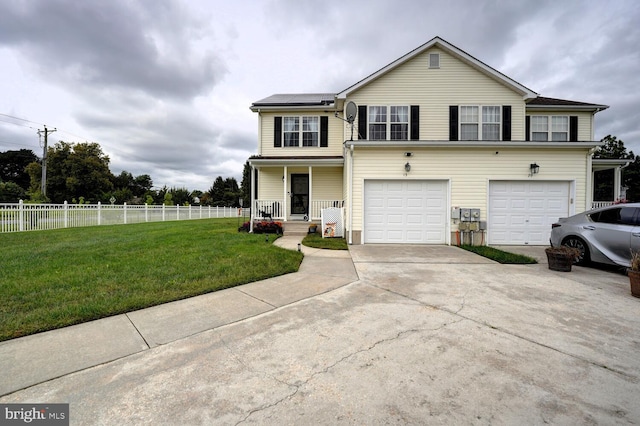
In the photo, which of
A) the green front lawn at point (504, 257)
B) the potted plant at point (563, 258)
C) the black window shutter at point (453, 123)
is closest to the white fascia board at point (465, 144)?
the black window shutter at point (453, 123)

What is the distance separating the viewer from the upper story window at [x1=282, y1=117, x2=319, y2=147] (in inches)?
539

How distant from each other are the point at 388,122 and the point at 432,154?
10.3ft

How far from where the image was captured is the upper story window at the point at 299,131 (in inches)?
539

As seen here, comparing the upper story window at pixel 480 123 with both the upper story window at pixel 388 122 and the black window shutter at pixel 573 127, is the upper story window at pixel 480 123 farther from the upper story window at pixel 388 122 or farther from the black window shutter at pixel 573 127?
the black window shutter at pixel 573 127

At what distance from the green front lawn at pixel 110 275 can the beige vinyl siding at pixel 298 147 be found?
6.80m

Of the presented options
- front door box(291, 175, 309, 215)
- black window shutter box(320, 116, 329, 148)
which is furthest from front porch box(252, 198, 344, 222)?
black window shutter box(320, 116, 329, 148)

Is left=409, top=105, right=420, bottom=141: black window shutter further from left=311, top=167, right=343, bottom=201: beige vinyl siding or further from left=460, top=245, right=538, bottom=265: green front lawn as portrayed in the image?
left=460, top=245, right=538, bottom=265: green front lawn

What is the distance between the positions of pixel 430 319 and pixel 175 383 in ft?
9.52

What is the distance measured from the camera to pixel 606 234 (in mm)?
5898

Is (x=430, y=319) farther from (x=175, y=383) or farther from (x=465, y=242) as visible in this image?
(x=465, y=242)

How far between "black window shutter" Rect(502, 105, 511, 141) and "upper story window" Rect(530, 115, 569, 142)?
7.03 feet

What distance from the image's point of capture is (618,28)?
39.5 ft

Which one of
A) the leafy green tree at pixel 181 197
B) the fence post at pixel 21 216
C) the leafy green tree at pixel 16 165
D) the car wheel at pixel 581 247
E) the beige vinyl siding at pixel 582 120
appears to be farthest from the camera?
the leafy green tree at pixel 16 165

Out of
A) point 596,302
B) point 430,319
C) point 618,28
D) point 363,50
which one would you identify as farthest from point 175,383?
point 618,28
